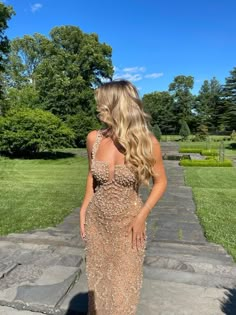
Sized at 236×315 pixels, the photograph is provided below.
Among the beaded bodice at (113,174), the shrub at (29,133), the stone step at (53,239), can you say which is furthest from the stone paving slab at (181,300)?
the shrub at (29,133)

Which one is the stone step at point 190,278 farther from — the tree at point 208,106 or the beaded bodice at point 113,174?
Answer: the tree at point 208,106

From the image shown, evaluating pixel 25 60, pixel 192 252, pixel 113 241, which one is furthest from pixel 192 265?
pixel 25 60

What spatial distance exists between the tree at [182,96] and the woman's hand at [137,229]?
55.1m

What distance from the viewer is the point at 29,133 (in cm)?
2036

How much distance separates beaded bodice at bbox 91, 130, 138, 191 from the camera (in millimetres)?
1799

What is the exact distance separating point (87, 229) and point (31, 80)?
3931cm

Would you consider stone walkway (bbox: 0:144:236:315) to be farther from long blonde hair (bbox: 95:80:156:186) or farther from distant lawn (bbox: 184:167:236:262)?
long blonde hair (bbox: 95:80:156:186)

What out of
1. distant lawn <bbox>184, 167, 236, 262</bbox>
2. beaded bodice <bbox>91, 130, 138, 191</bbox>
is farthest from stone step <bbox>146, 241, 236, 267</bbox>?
beaded bodice <bbox>91, 130, 138, 191</bbox>

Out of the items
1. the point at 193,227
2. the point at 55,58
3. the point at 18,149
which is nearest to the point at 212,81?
the point at 55,58

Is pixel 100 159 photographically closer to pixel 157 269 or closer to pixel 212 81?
pixel 157 269

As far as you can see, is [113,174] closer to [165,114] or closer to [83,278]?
[83,278]

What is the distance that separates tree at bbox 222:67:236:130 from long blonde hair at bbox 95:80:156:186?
130 feet

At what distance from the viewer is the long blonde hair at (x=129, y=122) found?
5.84 feet

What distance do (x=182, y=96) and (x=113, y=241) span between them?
5826 cm
